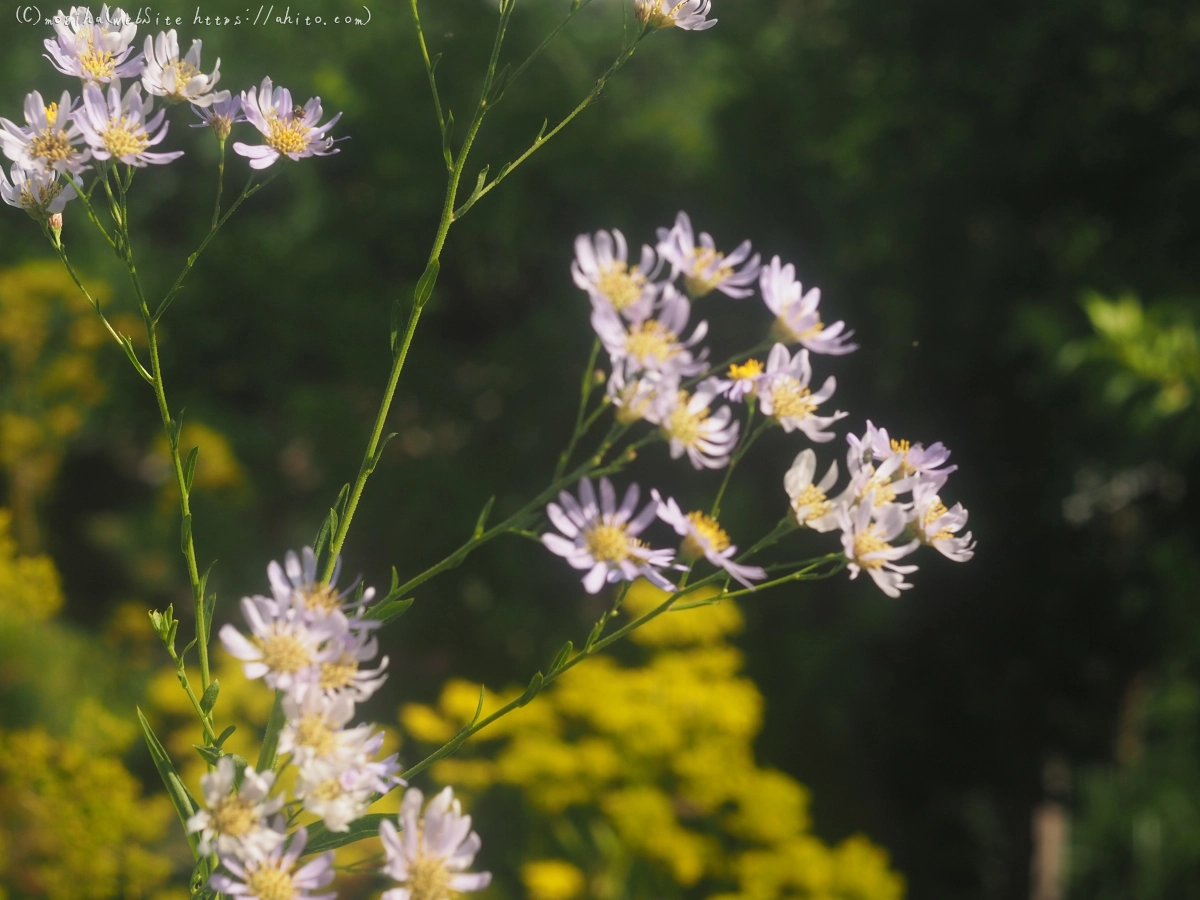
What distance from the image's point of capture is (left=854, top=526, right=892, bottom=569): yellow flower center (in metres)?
0.75

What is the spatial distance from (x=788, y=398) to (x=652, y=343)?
15 cm

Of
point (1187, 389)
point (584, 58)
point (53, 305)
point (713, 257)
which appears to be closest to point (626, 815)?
point (1187, 389)

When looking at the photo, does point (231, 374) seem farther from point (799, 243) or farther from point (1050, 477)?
point (1050, 477)

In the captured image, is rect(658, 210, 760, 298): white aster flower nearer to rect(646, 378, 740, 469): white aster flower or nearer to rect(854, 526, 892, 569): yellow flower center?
rect(646, 378, 740, 469): white aster flower

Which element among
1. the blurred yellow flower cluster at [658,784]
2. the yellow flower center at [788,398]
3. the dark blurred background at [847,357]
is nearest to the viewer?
the yellow flower center at [788,398]

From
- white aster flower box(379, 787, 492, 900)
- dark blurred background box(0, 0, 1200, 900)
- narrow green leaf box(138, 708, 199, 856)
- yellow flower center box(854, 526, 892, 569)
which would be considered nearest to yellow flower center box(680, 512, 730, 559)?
yellow flower center box(854, 526, 892, 569)

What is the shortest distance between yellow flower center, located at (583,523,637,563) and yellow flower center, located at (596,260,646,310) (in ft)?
0.53

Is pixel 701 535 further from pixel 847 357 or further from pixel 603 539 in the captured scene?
pixel 847 357

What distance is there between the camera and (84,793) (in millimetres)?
2061

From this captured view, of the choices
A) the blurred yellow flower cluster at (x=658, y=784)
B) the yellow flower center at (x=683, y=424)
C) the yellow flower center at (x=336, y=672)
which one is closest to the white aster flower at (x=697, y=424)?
the yellow flower center at (x=683, y=424)

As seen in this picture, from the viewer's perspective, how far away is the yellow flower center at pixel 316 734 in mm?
622

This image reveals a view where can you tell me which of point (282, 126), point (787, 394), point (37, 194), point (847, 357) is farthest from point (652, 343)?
point (847, 357)

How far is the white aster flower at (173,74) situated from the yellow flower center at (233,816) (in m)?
0.51

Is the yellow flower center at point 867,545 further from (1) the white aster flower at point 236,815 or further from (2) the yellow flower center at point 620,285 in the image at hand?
(1) the white aster flower at point 236,815
